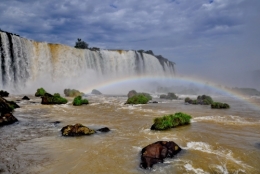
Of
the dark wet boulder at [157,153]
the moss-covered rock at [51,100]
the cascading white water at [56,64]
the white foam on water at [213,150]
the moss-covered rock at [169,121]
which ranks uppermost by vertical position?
the cascading white water at [56,64]

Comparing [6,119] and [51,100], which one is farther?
[51,100]

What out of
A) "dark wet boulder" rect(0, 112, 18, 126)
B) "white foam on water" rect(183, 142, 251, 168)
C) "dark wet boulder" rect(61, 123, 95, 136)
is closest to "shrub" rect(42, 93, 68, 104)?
"dark wet boulder" rect(0, 112, 18, 126)

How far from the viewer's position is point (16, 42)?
35.2 m

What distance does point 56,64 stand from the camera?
142ft

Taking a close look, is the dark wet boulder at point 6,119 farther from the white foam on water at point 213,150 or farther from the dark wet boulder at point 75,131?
the white foam on water at point 213,150

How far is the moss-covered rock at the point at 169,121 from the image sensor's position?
11.7 metres

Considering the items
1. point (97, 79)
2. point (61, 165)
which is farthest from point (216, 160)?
point (97, 79)

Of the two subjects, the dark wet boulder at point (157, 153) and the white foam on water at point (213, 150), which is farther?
the white foam on water at point (213, 150)

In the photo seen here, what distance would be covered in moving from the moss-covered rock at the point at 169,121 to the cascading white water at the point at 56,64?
31.0 metres

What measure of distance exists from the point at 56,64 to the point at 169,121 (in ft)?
118

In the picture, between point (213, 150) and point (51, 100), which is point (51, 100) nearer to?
point (51, 100)

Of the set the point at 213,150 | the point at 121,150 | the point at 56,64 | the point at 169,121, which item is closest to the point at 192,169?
the point at 213,150

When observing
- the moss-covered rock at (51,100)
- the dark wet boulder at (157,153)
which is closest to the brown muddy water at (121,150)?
the dark wet boulder at (157,153)

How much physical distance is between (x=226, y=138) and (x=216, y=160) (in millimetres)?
3345
